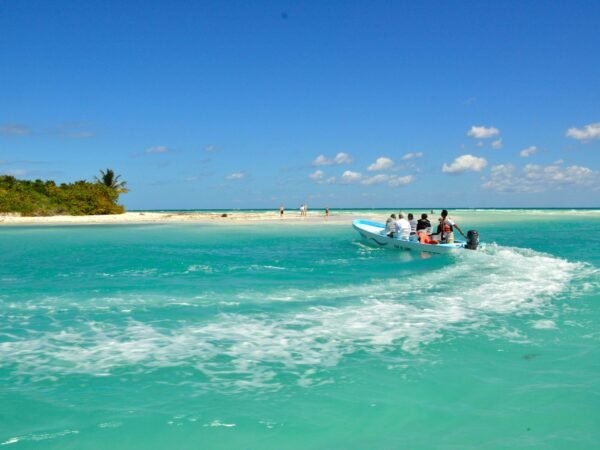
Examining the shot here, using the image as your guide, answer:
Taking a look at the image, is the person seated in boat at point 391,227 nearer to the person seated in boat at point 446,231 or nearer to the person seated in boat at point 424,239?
the person seated in boat at point 424,239

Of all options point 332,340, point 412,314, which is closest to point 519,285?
point 412,314

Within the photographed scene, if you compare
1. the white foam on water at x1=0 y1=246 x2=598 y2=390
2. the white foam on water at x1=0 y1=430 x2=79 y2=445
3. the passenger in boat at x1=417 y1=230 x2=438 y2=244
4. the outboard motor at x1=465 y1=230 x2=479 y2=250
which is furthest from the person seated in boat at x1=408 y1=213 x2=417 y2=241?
the white foam on water at x1=0 y1=430 x2=79 y2=445

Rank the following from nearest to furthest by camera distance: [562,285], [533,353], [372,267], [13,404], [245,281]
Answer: [13,404] < [533,353] < [562,285] < [245,281] < [372,267]

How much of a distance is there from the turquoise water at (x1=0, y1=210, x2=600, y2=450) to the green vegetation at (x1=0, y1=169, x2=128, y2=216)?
151 ft

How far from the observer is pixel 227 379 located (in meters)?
6.05

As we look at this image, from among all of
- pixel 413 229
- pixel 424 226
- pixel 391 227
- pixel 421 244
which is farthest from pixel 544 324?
pixel 391 227

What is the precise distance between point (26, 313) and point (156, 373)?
16.4 ft

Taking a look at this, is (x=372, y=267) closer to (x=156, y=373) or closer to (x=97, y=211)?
(x=156, y=373)

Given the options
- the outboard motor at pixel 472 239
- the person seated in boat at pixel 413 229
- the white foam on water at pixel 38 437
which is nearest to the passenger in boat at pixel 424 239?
the person seated in boat at pixel 413 229

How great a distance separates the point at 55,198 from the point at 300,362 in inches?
2320

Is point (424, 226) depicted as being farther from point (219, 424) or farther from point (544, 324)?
point (219, 424)

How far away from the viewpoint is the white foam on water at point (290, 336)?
6520mm

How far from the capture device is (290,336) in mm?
8000

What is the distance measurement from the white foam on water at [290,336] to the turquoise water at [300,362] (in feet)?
0.13
